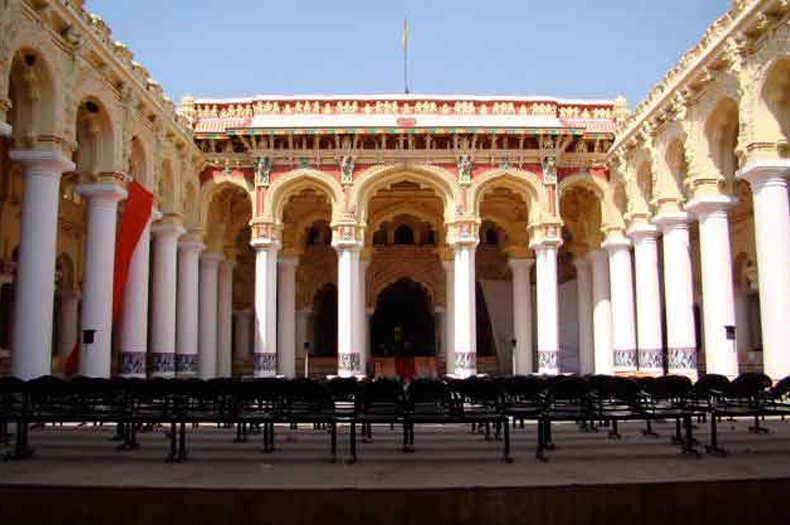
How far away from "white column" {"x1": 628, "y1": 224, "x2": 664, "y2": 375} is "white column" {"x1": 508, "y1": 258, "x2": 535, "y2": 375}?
3931mm

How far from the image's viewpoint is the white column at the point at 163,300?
1673 cm

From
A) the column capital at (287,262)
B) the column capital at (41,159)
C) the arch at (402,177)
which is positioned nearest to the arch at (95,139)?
the column capital at (41,159)

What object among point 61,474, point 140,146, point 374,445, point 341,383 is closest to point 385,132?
point 140,146

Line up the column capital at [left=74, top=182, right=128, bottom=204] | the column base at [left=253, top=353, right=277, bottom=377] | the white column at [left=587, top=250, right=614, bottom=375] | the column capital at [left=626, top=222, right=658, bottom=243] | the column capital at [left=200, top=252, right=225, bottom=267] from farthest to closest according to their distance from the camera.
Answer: the column capital at [left=200, top=252, right=225, bottom=267] → the white column at [left=587, top=250, right=614, bottom=375] → the column base at [left=253, top=353, right=277, bottom=377] → the column capital at [left=626, top=222, right=658, bottom=243] → the column capital at [left=74, top=182, right=128, bottom=204]

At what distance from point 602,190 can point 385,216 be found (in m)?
7.12

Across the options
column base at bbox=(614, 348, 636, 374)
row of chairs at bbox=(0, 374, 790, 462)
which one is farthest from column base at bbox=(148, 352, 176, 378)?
column base at bbox=(614, 348, 636, 374)

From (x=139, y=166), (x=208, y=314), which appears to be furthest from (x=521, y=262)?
(x=139, y=166)

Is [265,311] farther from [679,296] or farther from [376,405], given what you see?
[376,405]

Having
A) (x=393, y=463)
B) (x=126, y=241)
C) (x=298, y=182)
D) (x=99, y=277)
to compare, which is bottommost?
(x=393, y=463)

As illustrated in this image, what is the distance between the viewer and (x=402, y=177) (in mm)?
19766

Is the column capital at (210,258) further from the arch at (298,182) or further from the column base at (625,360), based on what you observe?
the column base at (625,360)

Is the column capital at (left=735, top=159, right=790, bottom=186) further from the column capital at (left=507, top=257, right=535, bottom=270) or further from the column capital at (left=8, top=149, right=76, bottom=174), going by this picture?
the column capital at (left=8, top=149, right=76, bottom=174)

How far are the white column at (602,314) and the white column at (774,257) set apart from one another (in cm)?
897

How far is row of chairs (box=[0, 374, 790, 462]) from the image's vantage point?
6488mm
